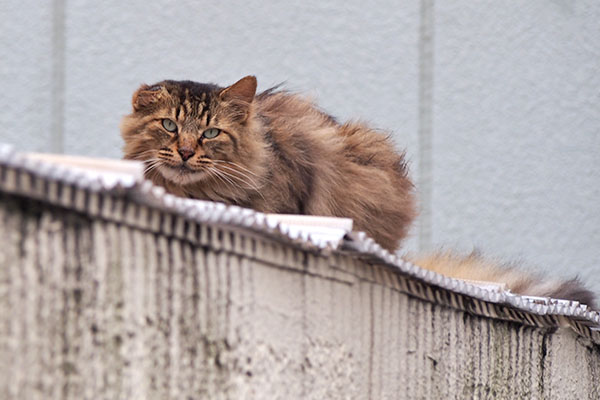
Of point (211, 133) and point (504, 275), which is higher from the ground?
Answer: point (211, 133)

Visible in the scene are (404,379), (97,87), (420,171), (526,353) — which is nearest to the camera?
(404,379)

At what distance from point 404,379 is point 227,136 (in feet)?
2.16

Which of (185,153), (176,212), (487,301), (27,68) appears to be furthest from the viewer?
(27,68)

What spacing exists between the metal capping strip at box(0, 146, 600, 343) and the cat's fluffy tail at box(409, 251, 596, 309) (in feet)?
1.35

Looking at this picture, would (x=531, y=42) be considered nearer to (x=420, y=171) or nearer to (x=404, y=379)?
(x=420, y=171)

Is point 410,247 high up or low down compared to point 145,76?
down

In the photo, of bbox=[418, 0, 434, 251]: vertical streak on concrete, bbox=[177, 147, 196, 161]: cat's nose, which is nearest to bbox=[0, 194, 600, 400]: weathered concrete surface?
bbox=[177, 147, 196, 161]: cat's nose

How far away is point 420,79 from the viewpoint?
9.55 feet

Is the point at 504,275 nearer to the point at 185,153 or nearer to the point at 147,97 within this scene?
the point at 185,153

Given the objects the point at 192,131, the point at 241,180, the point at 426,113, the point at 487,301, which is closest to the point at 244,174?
the point at 241,180

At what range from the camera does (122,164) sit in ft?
2.13

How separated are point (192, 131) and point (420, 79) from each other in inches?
63.1

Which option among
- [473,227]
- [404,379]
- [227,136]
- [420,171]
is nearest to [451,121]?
[420,171]

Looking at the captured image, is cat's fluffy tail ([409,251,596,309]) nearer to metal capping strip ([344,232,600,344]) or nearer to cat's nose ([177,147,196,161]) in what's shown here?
metal capping strip ([344,232,600,344])
